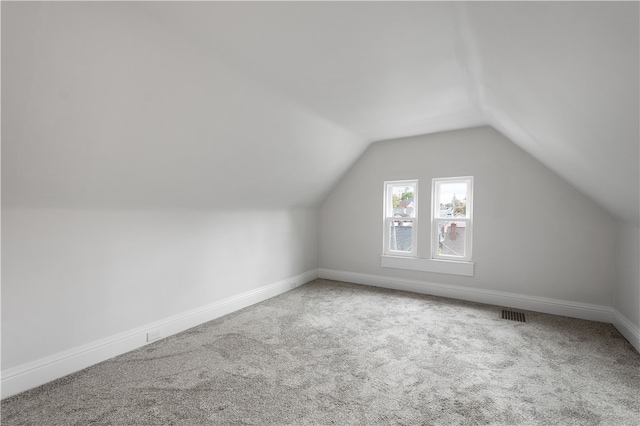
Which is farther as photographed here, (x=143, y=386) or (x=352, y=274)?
(x=352, y=274)

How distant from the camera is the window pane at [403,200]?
4.70m

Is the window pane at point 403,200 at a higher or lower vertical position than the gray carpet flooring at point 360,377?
higher

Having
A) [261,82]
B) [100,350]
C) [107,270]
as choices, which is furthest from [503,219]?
[100,350]

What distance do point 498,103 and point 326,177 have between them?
2.59 meters

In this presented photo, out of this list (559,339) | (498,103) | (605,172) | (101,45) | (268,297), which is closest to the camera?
(101,45)

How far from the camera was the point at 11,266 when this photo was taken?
6.68 feet

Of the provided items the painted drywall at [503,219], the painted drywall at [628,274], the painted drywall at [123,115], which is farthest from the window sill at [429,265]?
the painted drywall at [123,115]

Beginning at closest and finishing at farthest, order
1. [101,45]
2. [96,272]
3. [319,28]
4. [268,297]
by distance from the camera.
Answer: [101,45], [319,28], [96,272], [268,297]

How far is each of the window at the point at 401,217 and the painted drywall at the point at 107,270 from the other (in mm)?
2214

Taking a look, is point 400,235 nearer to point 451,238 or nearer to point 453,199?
point 451,238

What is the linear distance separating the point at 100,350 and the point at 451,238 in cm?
434

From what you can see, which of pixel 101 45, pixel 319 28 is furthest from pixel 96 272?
pixel 319 28

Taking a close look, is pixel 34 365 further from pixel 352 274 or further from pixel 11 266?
pixel 352 274

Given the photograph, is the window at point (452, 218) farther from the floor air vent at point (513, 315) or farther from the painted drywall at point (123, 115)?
the painted drywall at point (123, 115)
